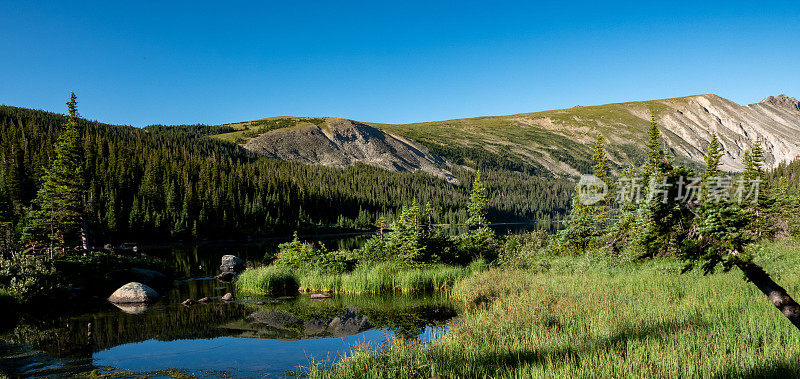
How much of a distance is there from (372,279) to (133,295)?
1342 cm

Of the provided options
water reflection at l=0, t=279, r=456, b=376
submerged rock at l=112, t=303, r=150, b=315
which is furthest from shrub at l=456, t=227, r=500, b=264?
submerged rock at l=112, t=303, r=150, b=315

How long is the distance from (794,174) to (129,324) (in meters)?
149

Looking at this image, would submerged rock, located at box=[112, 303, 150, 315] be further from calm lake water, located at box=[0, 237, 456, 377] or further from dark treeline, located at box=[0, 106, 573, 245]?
dark treeline, located at box=[0, 106, 573, 245]

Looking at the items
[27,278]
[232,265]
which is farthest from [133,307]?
[232,265]

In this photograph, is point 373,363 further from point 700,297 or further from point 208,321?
point 208,321

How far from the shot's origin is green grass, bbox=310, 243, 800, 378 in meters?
7.95

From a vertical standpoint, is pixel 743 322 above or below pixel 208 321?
above

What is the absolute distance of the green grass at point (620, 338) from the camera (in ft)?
26.1

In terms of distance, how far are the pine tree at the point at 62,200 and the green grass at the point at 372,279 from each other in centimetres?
2024

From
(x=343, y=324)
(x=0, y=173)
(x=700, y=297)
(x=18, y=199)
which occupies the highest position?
(x=0, y=173)

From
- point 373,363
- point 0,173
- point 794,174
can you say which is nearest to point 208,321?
point 373,363

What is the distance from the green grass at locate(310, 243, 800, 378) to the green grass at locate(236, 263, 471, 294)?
8380mm

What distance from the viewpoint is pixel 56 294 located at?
23922 mm

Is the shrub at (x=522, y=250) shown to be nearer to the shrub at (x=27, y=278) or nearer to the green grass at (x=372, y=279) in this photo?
the green grass at (x=372, y=279)
